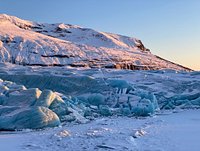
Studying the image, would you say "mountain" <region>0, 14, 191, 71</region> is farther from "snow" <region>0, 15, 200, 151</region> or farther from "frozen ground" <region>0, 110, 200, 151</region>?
"frozen ground" <region>0, 110, 200, 151</region>

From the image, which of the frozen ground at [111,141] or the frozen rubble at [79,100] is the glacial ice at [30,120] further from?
the frozen ground at [111,141]

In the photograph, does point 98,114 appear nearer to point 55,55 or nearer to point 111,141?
point 111,141

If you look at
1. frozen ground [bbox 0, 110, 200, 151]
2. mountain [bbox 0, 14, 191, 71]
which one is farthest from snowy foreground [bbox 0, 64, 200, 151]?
mountain [bbox 0, 14, 191, 71]

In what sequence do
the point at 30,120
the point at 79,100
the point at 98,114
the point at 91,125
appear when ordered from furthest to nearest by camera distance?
the point at 79,100 → the point at 98,114 → the point at 91,125 → the point at 30,120

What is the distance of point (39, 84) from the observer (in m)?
25.5

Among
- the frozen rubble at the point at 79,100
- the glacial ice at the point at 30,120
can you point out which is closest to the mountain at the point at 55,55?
the frozen rubble at the point at 79,100

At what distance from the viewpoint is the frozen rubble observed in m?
9.62

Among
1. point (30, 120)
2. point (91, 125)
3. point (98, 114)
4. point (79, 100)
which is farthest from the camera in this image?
point (79, 100)

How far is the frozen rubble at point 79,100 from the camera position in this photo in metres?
9.62

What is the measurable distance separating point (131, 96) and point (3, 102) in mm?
7807

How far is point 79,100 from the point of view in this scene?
16.7m

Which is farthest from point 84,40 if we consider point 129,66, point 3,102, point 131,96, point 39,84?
point 3,102

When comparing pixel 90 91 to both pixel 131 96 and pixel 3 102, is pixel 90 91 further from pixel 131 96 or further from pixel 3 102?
pixel 3 102

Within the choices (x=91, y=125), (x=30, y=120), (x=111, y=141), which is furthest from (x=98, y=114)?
(x=111, y=141)
